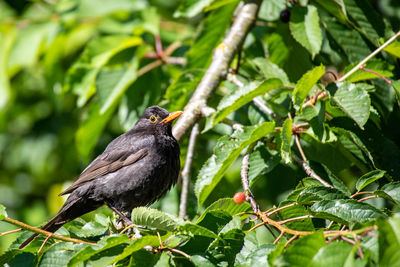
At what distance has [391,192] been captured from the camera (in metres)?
2.64

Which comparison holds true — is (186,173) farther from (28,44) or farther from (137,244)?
(28,44)

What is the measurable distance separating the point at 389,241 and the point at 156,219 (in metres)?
1.31

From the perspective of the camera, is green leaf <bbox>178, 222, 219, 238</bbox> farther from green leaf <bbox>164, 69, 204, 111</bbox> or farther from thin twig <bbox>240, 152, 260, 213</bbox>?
green leaf <bbox>164, 69, 204, 111</bbox>

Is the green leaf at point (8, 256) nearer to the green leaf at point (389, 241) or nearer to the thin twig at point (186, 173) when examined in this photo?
the thin twig at point (186, 173)

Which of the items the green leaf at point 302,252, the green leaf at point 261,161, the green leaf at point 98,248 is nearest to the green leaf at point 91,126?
the green leaf at point 261,161

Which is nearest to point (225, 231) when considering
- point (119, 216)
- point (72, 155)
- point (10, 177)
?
point (119, 216)

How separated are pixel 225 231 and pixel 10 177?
7.58 meters

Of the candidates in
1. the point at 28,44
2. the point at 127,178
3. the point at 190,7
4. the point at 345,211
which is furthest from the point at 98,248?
the point at 28,44

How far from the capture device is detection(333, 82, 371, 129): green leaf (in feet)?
10.1

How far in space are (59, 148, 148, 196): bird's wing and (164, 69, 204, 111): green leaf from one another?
61 centimetres

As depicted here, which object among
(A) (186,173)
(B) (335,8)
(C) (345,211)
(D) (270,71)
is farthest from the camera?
(A) (186,173)

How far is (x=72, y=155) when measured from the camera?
7.47m

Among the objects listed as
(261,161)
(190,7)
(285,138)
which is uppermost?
(190,7)

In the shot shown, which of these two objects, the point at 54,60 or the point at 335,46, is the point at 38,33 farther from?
the point at 335,46
